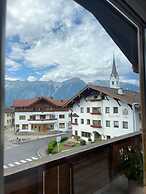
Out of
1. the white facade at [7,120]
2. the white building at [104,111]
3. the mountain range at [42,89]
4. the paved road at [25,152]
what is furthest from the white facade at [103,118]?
the white facade at [7,120]

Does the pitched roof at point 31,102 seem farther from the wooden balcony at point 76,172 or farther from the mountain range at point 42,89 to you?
the wooden balcony at point 76,172

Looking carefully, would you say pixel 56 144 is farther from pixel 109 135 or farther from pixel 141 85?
pixel 141 85

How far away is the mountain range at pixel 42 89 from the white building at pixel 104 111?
6 centimetres

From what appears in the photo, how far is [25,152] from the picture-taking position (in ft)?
4.05

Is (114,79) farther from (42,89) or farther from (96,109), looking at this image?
(42,89)

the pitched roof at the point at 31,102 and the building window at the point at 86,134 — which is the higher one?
the pitched roof at the point at 31,102

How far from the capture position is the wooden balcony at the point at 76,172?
4.40 ft

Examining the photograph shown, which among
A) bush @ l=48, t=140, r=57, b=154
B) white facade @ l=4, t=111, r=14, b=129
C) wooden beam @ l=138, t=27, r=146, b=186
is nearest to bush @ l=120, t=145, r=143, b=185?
wooden beam @ l=138, t=27, r=146, b=186

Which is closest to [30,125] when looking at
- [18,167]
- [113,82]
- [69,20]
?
[18,167]

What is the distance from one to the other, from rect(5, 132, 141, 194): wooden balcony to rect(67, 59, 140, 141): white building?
0.15 m

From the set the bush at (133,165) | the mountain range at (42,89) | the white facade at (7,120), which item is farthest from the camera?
the bush at (133,165)

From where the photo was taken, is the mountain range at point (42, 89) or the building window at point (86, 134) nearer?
the mountain range at point (42, 89)

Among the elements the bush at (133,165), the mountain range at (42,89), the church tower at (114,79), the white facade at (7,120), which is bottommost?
the bush at (133,165)

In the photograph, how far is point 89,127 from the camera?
174 centimetres
